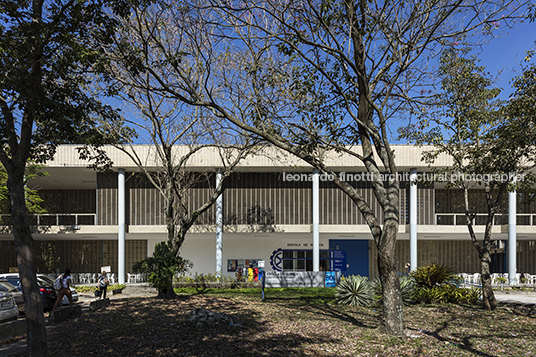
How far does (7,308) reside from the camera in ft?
37.1

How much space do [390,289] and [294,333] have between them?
7.92 feet

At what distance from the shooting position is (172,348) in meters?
7.82

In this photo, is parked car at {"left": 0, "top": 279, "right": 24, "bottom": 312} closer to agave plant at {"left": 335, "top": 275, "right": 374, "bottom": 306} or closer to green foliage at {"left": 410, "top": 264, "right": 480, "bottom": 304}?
agave plant at {"left": 335, "top": 275, "right": 374, "bottom": 306}

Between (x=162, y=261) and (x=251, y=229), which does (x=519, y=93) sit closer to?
(x=162, y=261)

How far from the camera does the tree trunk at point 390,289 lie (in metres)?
8.62

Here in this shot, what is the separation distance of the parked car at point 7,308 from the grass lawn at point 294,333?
2134mm

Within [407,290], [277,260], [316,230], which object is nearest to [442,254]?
[316,230]

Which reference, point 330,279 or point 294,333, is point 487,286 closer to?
point 330,279

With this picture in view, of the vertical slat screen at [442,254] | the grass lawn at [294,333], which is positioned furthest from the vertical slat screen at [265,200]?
the grass lawn at [294,333]

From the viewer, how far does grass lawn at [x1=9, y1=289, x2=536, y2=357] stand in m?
7.79

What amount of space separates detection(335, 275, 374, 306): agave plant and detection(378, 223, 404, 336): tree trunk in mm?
5116

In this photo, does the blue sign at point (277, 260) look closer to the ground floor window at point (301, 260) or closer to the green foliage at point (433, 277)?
the ground floor window at point (301, 260)

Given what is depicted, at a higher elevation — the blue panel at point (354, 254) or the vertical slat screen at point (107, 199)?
the vertical slat screen at point (107, 199)

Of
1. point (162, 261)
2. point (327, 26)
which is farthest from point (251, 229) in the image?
point (327, 26)
